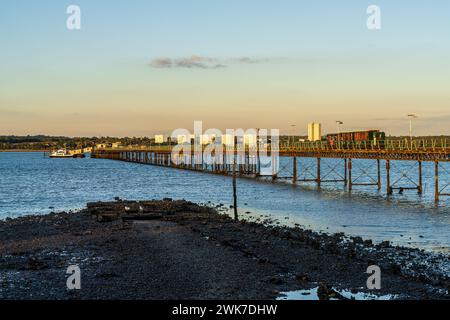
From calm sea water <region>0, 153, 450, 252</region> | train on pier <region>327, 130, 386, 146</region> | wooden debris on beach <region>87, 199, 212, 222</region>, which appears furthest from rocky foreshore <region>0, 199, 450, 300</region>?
train on pier <region>327, 130, 386, 146</region>

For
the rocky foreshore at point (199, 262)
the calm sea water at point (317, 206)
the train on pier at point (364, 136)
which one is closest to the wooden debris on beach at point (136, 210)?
the rocky foreshore at point (199, 262)

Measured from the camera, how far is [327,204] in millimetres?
53000

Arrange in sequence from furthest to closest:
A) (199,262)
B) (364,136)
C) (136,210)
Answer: (364,136) < (136,210) < (199,262)

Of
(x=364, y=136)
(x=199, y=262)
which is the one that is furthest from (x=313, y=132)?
(x=199, y=262)

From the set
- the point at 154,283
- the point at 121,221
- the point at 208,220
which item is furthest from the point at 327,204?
the point at 154,283

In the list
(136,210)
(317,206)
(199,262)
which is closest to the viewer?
(199,262)

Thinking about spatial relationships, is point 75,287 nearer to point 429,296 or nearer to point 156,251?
point 156,251

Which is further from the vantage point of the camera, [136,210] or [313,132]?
[313,132]

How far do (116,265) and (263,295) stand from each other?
24.0 feet

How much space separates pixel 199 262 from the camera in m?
23.5

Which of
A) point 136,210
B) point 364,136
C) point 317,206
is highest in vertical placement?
point 364,136

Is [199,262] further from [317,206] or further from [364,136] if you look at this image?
[364,136]

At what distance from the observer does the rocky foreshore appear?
19.3 m
